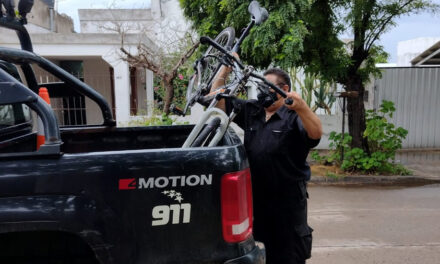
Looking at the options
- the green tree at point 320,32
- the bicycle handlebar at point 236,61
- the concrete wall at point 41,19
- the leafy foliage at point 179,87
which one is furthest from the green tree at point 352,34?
the concrete wall at point 41,19

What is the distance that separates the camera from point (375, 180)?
7.16 meters

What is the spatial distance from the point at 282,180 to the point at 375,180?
534 cm

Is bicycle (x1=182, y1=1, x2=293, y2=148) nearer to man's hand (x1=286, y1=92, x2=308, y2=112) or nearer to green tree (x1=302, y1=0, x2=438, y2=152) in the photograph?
man's hand (x1=286, y1=92, x2=308, y2=112)

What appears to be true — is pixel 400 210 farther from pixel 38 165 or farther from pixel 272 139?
pixel 38 165

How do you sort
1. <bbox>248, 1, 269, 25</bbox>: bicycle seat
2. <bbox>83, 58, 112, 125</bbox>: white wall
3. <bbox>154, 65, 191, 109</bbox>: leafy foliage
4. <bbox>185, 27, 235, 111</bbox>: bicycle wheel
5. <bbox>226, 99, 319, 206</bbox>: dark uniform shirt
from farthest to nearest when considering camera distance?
1. <bbox>83, 58, 112, 125</bbox>: white wall
2. <bbox>154, 65, 191, 109</bbox>: leafy foliage
3. <bbox>185, 27, 235, 111</bbox>: bicycle wheel
4. <bbox>248, 1, 269, 25</bbox>: bicycle seat
5. <bbox>226, 99, 319, 206</bbox>: dark uniform shirt

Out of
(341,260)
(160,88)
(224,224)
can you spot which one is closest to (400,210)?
(341,260)

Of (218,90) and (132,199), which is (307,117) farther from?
(132,199)

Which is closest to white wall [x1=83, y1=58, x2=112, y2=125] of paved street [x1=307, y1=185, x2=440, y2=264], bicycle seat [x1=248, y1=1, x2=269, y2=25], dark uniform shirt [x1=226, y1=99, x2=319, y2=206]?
paved street [x1=307, y1=185, x2=440, y2=264]

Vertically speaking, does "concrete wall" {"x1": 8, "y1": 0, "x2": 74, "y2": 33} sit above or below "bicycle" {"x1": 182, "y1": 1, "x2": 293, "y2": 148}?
above

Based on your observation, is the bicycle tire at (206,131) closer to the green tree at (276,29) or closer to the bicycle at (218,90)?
the bicycle at (218,90)

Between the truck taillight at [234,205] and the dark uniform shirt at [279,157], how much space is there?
629 mm

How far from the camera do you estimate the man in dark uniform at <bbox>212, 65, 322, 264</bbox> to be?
99.3 inches

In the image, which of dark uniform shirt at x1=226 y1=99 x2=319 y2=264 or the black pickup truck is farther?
dark uniform shirt at x1=226 y1=99 x2=319 y2=264

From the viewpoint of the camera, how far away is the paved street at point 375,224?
13.0ft
